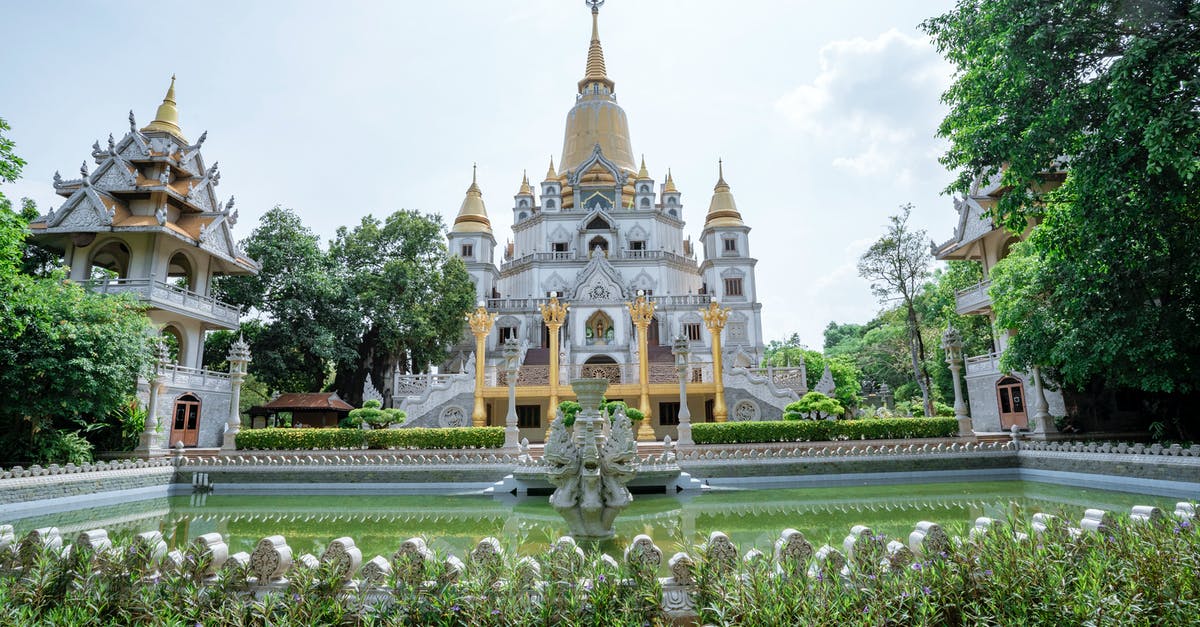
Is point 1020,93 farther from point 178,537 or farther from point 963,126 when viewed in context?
point 178,537

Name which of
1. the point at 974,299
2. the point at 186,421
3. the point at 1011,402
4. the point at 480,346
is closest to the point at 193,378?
the point at 186,421

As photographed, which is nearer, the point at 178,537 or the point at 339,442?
the point at 178,537

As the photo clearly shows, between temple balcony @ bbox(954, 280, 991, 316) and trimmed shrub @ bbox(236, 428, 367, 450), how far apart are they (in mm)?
22575

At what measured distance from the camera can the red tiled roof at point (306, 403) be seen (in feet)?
89.2

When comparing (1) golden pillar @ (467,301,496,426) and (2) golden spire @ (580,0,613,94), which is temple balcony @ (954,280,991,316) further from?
(2) golden spire @ (580,0,613,94)

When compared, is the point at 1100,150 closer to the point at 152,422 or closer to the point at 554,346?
the point at 554,346

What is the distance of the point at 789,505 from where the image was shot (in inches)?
536

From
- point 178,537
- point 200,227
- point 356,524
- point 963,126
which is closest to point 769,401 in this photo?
point 963,126

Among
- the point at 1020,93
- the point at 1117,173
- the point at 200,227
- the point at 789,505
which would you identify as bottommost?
the point at 789,505

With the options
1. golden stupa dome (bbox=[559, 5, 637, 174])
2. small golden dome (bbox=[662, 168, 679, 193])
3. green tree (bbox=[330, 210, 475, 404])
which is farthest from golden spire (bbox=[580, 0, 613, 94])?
green tree (bbox=[330, 210, 475, 404])

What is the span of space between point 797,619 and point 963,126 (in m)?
12.2

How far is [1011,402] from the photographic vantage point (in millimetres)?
23328

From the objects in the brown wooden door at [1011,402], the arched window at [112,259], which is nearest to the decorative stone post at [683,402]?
the brown wooden door at [1011,402]

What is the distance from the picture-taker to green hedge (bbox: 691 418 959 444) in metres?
19.7
